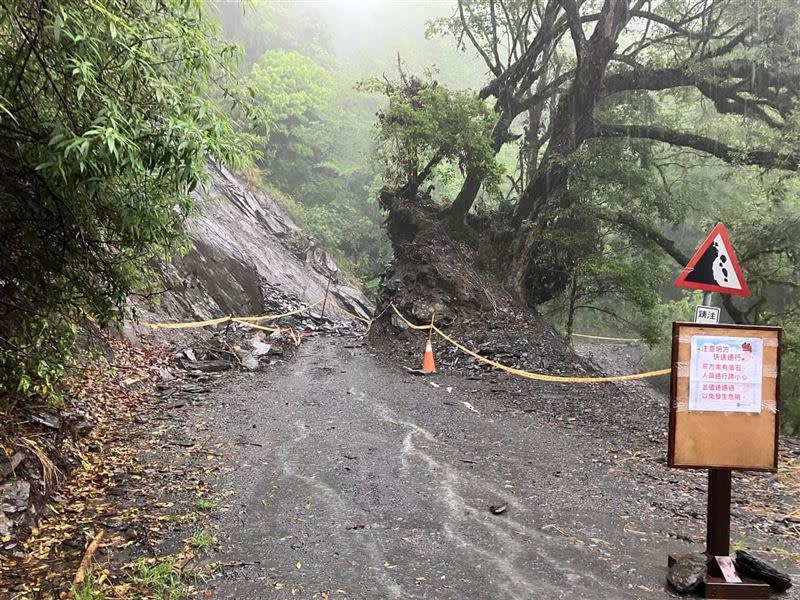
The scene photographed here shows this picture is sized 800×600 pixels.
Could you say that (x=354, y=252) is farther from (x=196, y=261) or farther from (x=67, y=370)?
(x=67, y=370)

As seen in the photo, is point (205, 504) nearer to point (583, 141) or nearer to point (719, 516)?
point (719, 516)

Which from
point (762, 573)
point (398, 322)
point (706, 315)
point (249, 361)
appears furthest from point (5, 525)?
point (398, 322)

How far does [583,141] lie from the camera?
553 inches

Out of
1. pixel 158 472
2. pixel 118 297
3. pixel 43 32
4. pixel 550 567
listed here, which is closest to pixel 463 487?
pixel 550 567

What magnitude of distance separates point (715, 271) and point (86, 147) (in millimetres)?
4165

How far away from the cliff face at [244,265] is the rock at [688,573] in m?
7.78

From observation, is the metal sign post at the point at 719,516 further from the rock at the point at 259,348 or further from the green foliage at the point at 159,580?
the rock at the point at 259,348

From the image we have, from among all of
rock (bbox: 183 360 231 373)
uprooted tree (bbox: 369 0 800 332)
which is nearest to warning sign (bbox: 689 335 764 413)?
rock (bbox: 183 360 231 373)

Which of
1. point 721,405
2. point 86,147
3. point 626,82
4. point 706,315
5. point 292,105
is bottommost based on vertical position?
point 721,405

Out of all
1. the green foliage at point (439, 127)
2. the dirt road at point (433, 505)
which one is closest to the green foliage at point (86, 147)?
the dirt road at point (433, 505)

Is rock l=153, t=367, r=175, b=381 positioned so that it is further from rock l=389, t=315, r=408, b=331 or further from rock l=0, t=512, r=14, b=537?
rock l=389, t=315, r=408, b=331

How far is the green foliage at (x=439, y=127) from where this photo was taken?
1312 cm

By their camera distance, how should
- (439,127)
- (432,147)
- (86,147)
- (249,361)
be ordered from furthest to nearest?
(432,147) < (439,127) < (249,361) < (86,147)

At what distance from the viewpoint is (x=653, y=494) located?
5.38m
